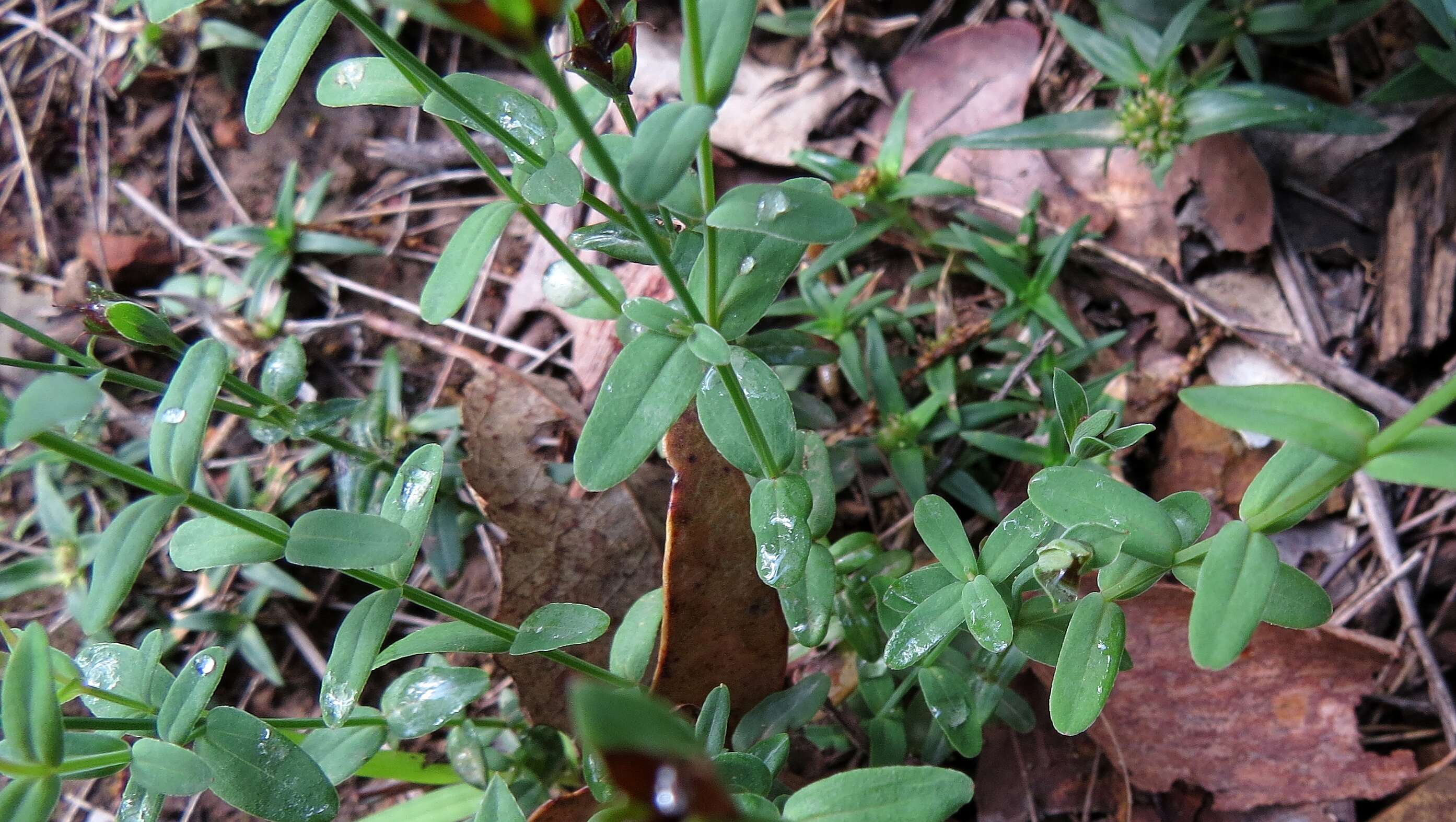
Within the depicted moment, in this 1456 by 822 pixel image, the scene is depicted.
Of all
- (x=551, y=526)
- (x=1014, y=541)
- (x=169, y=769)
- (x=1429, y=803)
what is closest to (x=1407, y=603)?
(x=1429, y=803)

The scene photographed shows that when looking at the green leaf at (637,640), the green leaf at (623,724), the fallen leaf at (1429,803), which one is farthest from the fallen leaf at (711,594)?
the fallen leaf at (1429,803)

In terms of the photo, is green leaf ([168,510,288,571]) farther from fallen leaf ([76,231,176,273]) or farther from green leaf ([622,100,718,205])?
fallen leaf ([76,231,176,273])

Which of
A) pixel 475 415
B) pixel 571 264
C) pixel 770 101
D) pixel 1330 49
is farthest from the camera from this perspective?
pixel 770 101

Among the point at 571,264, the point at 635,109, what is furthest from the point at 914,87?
the point at 571,264

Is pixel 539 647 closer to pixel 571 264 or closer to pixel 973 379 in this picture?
pixel 571 264

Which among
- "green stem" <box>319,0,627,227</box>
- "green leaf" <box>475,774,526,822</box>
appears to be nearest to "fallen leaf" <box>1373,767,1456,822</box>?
"green leaf" <box>475,774,526,822</box>

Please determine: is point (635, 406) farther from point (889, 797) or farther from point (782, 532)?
point (889, 797)

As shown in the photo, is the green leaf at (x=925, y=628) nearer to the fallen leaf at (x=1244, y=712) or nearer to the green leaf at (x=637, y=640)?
the green leaf at (x=637, y=640)
